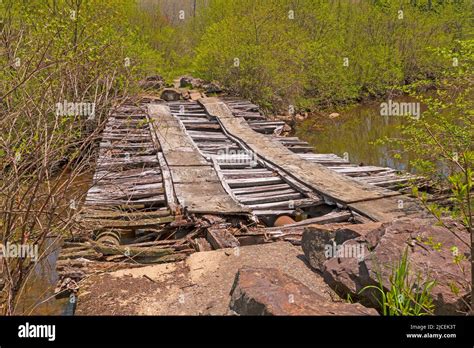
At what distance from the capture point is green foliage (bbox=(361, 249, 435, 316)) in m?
3.44

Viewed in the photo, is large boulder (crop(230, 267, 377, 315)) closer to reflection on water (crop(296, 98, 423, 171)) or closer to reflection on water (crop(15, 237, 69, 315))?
reflection on water (crop(15, 237, 69, 315))

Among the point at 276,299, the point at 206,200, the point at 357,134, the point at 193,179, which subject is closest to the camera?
the point at 276,299

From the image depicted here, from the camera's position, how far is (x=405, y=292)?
3.41 metres

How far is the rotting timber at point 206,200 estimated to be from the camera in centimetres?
562

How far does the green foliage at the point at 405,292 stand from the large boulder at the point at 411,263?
64 millimetres

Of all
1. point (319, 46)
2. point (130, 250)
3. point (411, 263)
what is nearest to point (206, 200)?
point (130, 250)

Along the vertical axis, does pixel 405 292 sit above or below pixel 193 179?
below

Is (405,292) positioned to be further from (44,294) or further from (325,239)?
(44,294)

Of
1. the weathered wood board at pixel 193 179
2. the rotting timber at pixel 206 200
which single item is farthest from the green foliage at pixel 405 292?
the weathered wood board at pixel 193 179

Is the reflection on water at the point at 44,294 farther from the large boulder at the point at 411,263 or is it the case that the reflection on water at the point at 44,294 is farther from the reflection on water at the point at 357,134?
the reflection on water at the point at 357,134

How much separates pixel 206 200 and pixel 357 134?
1148cm

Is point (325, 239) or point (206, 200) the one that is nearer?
point (325, 239)
